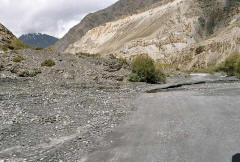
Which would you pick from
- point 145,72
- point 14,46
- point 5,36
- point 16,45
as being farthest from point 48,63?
point 5,36

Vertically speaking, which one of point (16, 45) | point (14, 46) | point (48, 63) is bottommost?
point (48, 63)

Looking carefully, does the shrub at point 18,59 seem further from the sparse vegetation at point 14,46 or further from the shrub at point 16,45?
the shrub at point 16,45

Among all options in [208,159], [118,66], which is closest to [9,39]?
[118,66]

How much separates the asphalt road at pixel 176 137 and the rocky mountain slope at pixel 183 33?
232 ft

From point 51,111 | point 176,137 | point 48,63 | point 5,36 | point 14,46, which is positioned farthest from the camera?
point 5,36

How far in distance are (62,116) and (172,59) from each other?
79.6 m

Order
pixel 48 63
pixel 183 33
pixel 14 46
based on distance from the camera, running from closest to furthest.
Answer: pixel 48 63 < pixel 14 46 < pixel 183 33

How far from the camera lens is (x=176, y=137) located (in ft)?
32.0

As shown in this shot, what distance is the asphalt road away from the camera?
8.05m

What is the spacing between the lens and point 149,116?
13.6 m

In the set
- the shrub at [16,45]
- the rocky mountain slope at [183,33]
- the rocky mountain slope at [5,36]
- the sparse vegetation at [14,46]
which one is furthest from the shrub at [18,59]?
the rocky mountain slope at [183,33]

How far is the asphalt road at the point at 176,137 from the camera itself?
805 cm

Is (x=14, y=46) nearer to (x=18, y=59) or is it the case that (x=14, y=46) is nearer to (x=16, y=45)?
(x=16, y=45)

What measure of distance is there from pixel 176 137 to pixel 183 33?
9542 cm
